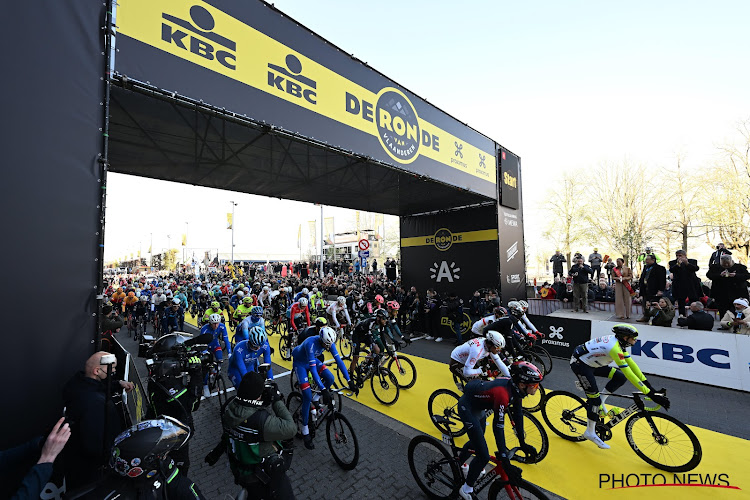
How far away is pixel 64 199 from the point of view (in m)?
3.56

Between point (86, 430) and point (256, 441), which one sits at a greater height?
point (86, 430)

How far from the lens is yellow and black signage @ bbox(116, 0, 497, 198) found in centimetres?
481

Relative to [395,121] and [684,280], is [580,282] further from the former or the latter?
[395,121]

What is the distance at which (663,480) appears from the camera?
14.4ft

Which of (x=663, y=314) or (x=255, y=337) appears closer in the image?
(x=255, y=337)

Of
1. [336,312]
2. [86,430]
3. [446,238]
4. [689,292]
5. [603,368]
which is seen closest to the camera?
[86,430]

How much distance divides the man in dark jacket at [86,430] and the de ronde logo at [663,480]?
19.0 ft

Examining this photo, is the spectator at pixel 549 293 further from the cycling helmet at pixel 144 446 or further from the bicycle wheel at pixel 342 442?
the cycling helmet at pixel 144 446

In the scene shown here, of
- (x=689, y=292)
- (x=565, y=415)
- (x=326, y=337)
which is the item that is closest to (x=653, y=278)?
(x=689, y=292)

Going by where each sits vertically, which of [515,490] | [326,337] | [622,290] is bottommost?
[515,490]

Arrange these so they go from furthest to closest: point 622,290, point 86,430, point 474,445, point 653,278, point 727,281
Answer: point 622,290
point 653,278
point 727,281
point 474,445
point 86,430

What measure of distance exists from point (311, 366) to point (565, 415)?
14.3 ft

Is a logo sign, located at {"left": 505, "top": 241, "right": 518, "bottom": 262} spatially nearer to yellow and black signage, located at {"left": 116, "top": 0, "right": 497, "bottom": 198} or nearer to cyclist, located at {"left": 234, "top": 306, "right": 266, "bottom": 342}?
yellow and black signage, located at {"left": 116, "top": 0, "right": 497, "bottom": 198}

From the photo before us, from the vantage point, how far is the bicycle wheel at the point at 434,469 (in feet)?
12.6
